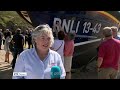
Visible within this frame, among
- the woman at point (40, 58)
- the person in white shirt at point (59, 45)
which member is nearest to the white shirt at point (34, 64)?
the woman at point (40, 58)

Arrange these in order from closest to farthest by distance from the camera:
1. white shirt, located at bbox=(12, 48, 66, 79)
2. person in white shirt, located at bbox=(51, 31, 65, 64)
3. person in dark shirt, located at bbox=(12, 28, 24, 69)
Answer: white shirt, located at bbox=(12, 48, 66, 79)
person in white shirt, located at bbox=(51, 31, 65, 64)
person in dark shirt, located at bbox=(12, 28, 24, 69)

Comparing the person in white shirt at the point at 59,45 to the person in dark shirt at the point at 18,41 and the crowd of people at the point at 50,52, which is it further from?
the person in dark shirt at the point at 18,41

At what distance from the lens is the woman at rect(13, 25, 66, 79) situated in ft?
6.61

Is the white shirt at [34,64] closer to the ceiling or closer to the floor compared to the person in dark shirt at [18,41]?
closer to the ceiling

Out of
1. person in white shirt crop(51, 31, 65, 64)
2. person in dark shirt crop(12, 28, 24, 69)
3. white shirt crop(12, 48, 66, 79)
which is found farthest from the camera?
person in dark shirt crop(12, 28, 24, 69)

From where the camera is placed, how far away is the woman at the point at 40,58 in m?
2.02

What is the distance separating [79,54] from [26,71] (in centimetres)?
618

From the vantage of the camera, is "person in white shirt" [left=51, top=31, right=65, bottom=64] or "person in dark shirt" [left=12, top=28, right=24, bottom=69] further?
"person in dark shirt" [left=12, top=28, right=24, bottom=69]

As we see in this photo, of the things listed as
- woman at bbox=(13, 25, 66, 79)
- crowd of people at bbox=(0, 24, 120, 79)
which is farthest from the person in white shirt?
woman at bbox=(13, 25, 66, 79)

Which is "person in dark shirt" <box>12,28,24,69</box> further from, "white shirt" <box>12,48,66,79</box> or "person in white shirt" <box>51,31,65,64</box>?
"white shirt" <box>12,48,66,79</box>
